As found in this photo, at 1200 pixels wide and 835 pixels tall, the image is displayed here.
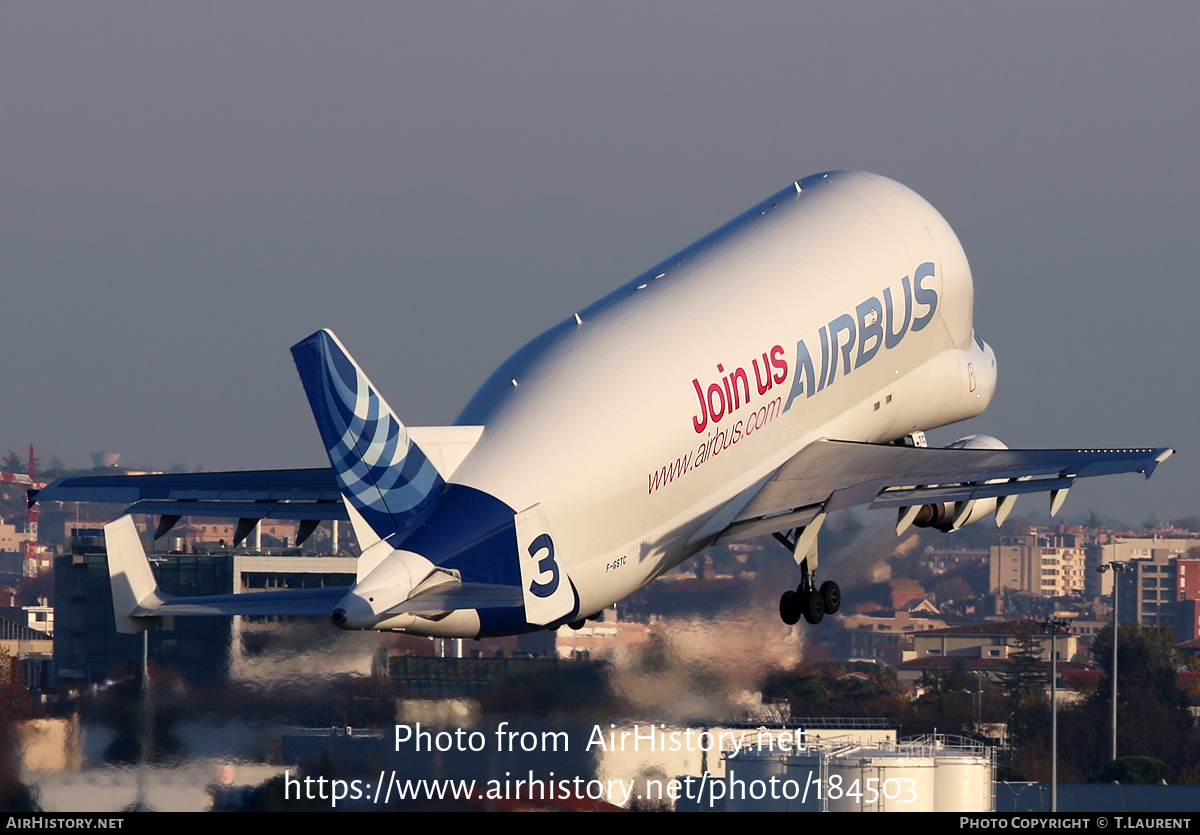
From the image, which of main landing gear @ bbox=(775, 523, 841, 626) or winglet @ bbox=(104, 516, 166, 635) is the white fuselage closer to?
main landing gear @ bbox=(775, 523, 841, 626)

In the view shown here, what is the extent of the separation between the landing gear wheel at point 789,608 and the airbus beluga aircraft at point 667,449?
44mm

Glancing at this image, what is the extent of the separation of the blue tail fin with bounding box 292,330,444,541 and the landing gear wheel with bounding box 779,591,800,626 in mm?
10997

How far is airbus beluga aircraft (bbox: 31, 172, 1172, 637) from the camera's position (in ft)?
86.8

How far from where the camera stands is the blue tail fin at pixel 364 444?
25.8m

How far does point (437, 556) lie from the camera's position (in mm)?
26594

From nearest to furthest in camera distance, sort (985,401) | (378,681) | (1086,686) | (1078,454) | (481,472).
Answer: (481,472)
(1078,454)
(378,681)
(985,401)
(1086,686)

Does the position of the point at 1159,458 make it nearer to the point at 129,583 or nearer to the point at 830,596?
the point at 830,596

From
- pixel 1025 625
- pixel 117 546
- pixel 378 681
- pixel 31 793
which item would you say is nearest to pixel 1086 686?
pixel 1025 625

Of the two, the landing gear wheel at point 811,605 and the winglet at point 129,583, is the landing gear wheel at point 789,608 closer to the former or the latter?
the landing gear wheel at point 811,605

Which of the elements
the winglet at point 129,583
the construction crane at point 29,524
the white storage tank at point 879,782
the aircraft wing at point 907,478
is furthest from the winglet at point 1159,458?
the construction crane at point 29,524

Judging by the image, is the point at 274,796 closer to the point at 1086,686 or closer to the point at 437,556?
the point at 437,556

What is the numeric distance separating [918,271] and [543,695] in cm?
1116

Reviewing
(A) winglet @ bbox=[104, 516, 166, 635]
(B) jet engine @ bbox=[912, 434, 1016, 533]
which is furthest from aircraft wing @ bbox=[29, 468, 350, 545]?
(B) jet engine @ bbox=[912, 434, 1016, 533]

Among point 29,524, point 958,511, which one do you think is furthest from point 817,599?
point 29,524
